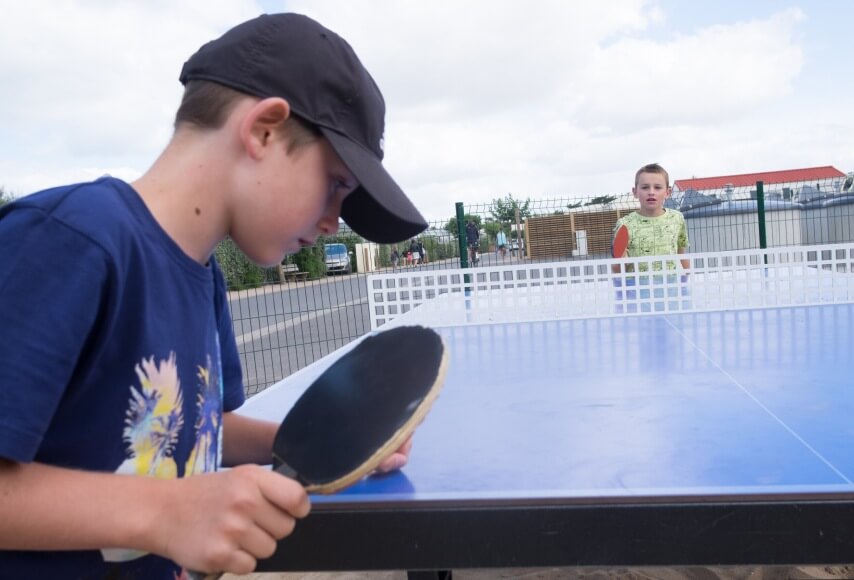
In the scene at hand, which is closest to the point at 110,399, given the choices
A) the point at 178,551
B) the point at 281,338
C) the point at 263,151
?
the point at 178,551

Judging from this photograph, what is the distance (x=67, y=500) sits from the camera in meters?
0.75

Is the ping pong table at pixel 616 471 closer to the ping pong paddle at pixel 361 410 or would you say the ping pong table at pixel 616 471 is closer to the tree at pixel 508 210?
the ping pong paddle at pixel 361 410

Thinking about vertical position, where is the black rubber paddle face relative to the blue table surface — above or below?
above

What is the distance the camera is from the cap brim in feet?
3.20

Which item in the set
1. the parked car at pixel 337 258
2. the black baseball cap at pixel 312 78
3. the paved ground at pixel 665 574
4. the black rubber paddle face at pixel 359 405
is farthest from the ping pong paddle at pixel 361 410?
the parked car at pixel 337 258

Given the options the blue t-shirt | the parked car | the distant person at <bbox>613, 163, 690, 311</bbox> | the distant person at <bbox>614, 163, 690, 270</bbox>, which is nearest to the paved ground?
the blue t-shirt

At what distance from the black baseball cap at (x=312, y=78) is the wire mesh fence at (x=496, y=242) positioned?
5144 mm

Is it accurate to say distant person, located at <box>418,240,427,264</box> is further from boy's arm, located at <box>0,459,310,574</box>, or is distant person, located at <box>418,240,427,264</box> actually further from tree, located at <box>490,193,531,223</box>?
boy's arm, located at <box>0,459,310,574</box>

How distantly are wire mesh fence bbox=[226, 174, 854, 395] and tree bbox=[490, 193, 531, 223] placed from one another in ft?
0.11

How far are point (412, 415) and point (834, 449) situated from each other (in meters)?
1.06

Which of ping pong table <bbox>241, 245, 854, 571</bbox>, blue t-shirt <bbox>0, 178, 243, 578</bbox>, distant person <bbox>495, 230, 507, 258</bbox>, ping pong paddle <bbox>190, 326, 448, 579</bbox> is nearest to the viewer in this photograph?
blue t-shirt <bbox>0, 178, 243, 578</bbox>

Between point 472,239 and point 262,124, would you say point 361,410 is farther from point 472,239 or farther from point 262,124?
point 472,239

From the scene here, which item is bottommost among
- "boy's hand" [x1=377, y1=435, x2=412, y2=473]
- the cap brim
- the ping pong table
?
the ping pong table

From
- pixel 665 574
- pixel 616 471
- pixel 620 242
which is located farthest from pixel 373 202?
pixel 620 242
